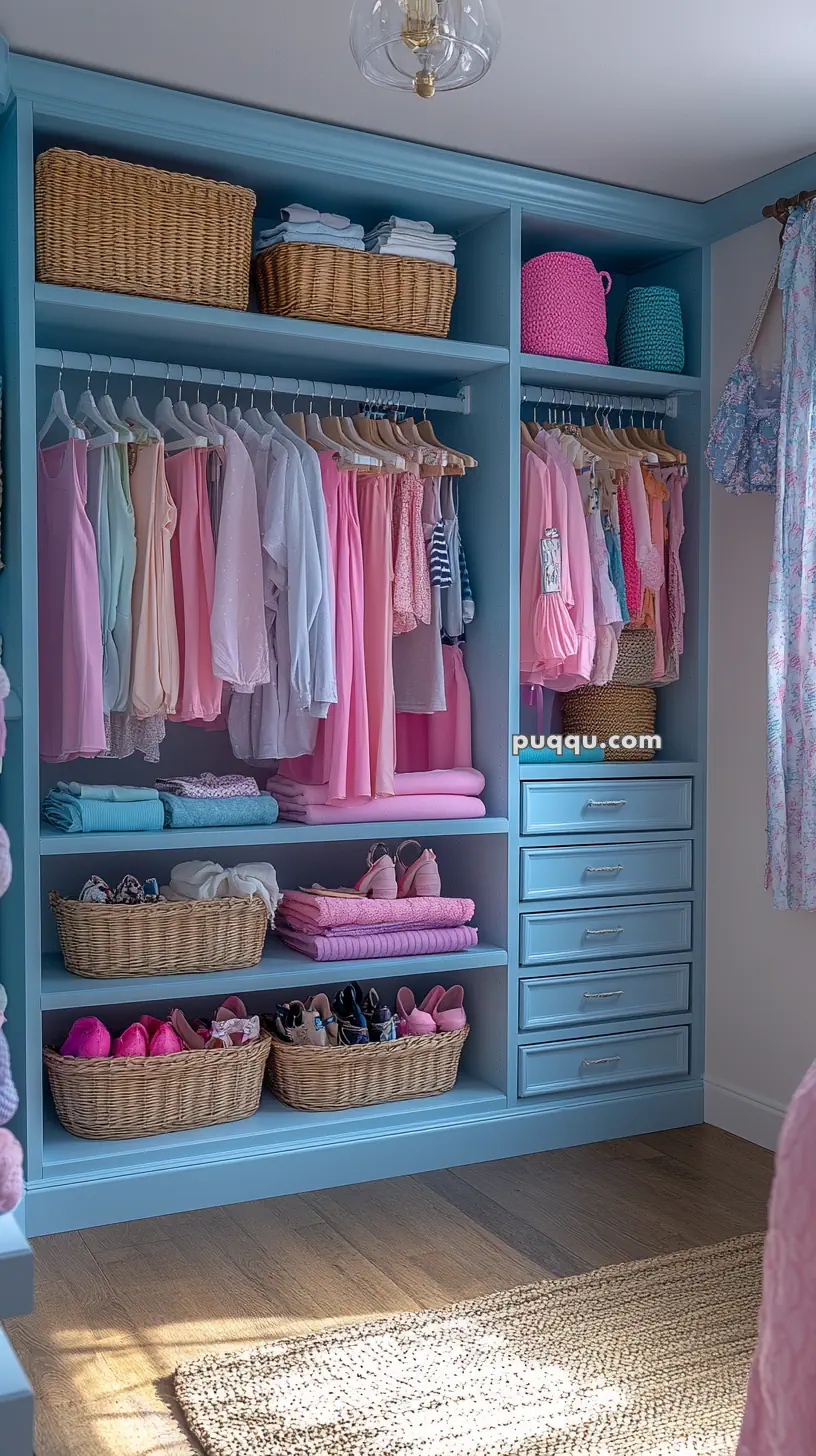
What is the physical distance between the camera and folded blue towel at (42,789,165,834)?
2.95 metres

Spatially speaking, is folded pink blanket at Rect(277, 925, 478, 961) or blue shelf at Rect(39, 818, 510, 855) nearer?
blue shelf at Rect(39, 818, 510, 855)

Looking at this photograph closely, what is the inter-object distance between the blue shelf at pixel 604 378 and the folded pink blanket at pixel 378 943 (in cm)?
153

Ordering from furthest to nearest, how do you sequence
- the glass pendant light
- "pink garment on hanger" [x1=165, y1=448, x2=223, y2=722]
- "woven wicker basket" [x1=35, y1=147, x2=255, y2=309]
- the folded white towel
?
the folded white towel
"pink garment on hanger" [x1=165, y1=448, x2=223, y2=722]
"woven wicker basket" [x1=35, y1=147, x2=255, y2=309]
the glass pendant light

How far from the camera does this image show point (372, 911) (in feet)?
10.8

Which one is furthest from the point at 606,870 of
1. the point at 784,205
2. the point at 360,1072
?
the point at 784,205

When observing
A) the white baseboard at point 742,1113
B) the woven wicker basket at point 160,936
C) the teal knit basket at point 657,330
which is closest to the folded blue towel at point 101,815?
the woven wicker basket at point 160,936

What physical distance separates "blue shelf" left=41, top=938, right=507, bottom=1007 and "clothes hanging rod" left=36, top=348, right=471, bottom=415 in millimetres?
1413

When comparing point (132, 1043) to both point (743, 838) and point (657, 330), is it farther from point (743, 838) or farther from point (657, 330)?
point (657, 330)

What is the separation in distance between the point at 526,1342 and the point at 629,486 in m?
2.22

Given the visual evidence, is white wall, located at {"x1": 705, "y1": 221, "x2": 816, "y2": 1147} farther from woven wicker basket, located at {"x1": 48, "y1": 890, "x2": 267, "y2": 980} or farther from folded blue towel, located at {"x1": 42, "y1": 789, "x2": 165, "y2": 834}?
folded blue towel, located at {"x1": 42, "y1": 789, "x2": 165, "y2": 834}

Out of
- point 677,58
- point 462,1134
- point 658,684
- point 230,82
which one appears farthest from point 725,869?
point 230,82

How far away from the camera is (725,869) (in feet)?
12.1

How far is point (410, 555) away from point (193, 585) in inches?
23.9

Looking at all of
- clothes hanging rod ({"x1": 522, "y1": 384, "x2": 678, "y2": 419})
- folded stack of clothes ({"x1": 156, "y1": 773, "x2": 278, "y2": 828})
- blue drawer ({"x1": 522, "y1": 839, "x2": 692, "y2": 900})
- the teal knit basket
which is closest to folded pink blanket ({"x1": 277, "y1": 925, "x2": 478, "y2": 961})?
blue drawer ({"x1": 522, "y1": 839, "x2": 692, "y2": 900})
